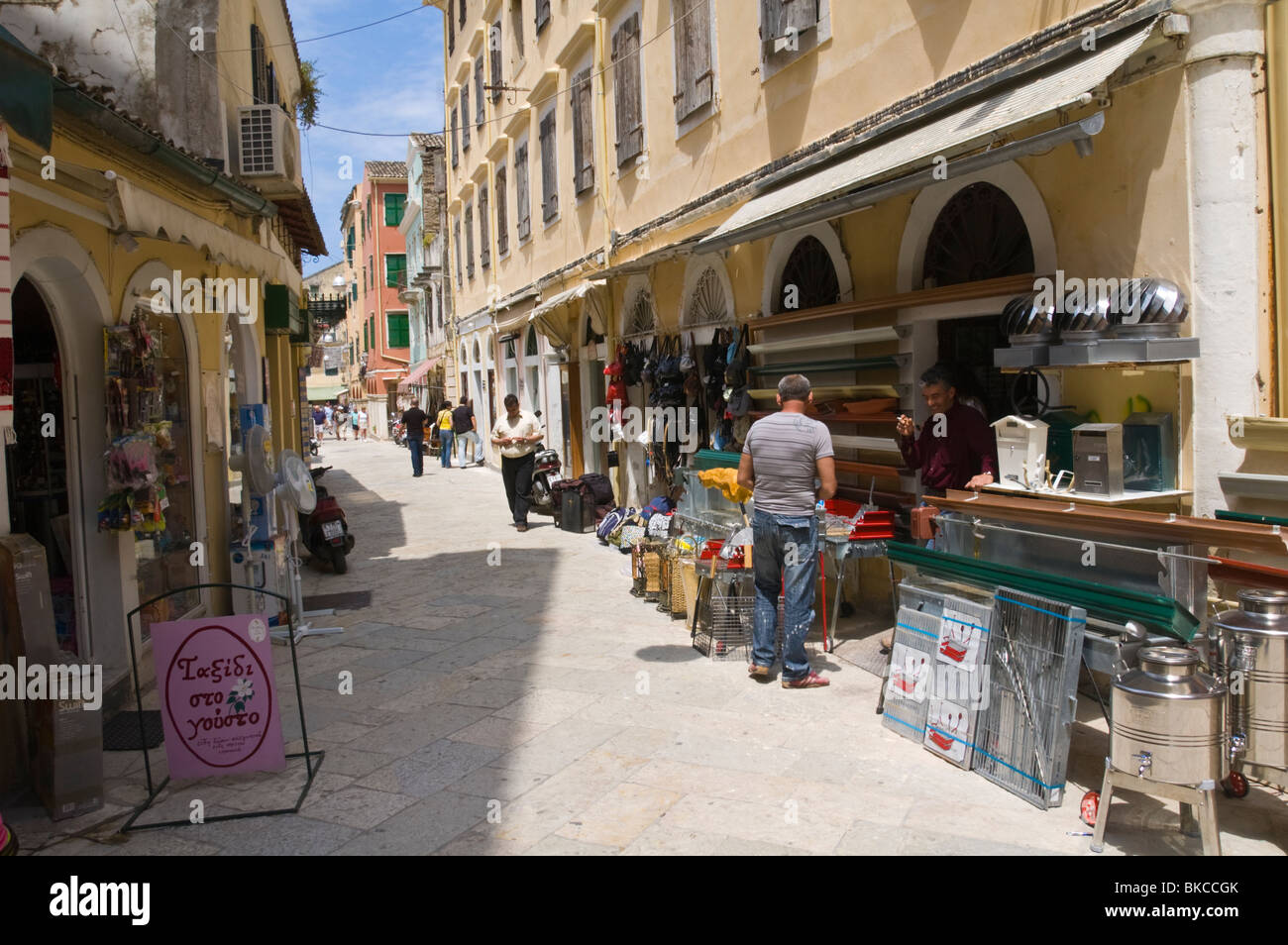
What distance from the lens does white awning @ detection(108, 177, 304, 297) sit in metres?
5.01

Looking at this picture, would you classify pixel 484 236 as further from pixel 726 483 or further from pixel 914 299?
pixel 914 299

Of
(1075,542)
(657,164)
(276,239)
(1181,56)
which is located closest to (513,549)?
(657,164)

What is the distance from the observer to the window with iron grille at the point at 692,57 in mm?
10266

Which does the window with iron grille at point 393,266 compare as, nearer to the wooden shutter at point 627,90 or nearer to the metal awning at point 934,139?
the wooden shutter at point 627,90

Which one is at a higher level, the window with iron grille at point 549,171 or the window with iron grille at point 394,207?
the window with iron grille at point 394,207

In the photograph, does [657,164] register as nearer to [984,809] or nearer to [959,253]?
[959,253]

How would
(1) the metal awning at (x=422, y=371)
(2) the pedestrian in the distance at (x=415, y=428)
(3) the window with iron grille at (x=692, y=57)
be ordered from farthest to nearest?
(1) the metal awning at (x=422, y=371) → (2) the pedestrian in the distance at (x=415, y=428) → (3) the window with iron grille at (x=692, y=57)

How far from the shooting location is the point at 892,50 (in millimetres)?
7227

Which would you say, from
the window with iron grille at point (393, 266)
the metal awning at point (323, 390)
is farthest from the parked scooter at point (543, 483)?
the window with iron grille at point (393, 266)

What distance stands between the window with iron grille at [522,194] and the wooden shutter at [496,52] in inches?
79.6

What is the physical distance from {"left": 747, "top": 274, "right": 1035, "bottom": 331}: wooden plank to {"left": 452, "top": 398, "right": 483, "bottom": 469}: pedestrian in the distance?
16.3m

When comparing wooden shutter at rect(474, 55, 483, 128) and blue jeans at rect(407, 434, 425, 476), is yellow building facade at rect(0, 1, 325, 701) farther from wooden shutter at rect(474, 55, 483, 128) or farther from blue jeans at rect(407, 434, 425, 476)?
wooden shutter at rect(474, 55, 483, 128)

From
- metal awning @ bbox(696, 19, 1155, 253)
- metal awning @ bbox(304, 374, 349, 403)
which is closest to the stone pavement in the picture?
metal awning @ bbox(696, 19, 1155, 253)

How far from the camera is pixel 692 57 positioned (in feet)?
35.1
